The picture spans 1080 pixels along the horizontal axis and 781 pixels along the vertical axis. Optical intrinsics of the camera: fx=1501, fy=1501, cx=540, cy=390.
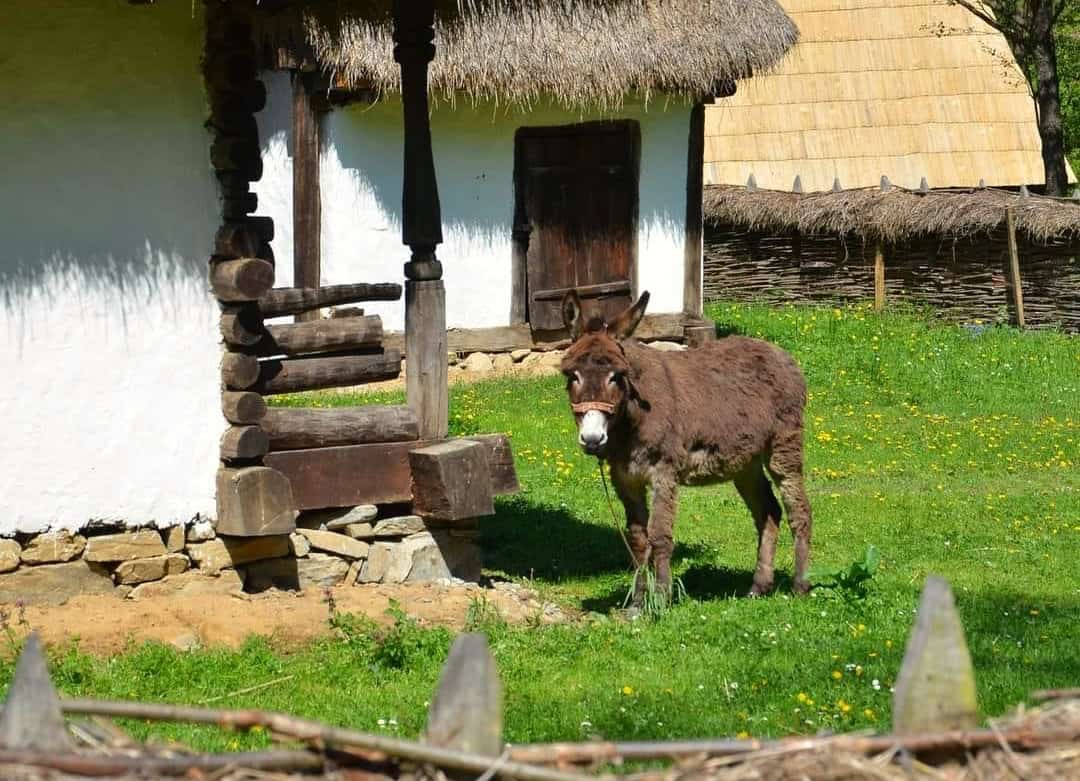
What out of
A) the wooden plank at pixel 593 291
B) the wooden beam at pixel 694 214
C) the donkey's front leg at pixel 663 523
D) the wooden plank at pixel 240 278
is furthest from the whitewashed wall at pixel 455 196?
the donkey's front leg at pixel 663 523

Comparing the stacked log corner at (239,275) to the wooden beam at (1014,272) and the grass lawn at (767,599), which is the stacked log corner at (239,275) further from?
the wooden beam at (1014,272)

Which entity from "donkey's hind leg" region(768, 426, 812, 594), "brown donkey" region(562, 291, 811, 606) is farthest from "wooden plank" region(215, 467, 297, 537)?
"donkey's hind leg" region(768, 426, 812, 594)

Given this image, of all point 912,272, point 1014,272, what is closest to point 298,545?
point 1014,272

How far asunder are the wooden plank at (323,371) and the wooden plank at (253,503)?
20.1 inches

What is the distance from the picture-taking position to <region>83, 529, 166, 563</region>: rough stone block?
749 cm

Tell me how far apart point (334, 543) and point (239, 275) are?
61.9 inches

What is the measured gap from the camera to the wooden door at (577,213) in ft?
54.0

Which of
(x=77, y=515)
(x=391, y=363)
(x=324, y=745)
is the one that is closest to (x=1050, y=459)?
(x=391, y=363)

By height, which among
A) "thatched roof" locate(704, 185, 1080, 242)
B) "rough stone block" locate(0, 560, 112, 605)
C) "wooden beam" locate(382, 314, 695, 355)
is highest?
"thatched roof" locate(704, 185, 1080, 242)

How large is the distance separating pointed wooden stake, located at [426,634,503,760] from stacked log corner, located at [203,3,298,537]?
524cm

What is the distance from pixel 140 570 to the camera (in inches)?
299

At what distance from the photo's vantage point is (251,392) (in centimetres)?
786

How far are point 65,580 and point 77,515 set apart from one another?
324mm

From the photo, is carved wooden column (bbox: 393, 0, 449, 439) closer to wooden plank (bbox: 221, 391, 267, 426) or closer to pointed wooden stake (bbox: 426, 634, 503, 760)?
wooden plank (bbox: 221, 391, 267, 426)
